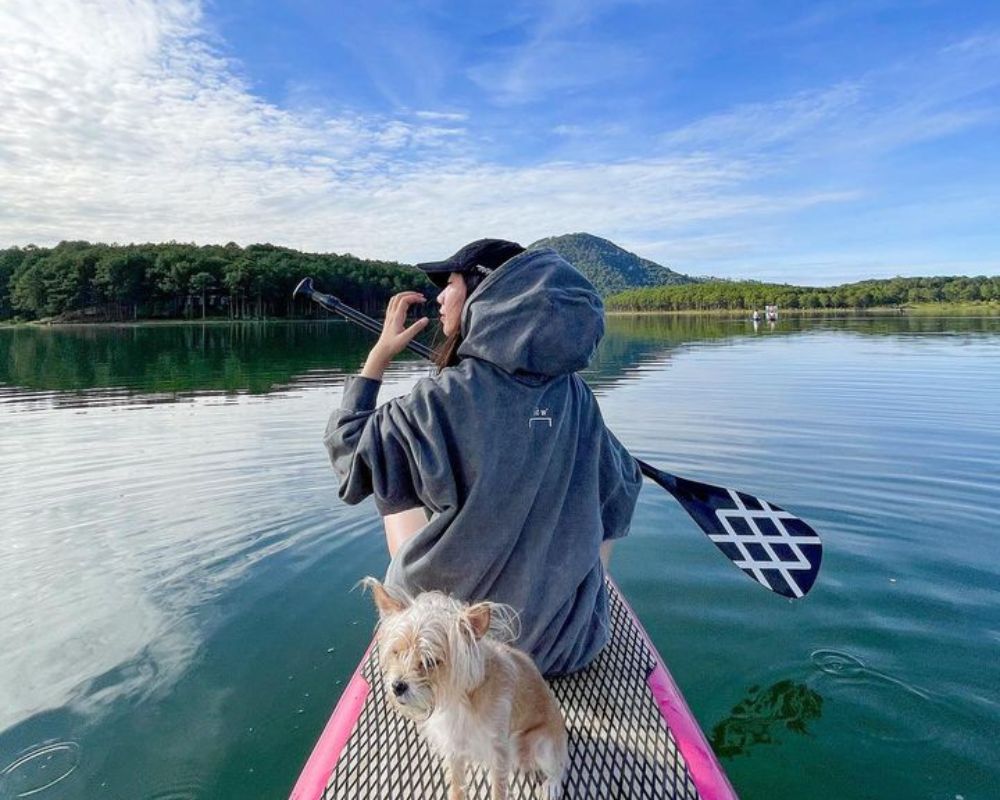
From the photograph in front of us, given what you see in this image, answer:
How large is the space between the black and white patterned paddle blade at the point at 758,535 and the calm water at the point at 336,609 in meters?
0.57

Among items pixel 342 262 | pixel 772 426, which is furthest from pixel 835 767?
pixel 342 262

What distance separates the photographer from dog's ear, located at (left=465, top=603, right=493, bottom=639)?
188cm

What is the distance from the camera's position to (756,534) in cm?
516

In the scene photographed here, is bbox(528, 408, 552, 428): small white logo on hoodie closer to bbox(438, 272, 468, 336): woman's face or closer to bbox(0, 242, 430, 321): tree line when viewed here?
bbox(438, 272, 468, 336): woman's face

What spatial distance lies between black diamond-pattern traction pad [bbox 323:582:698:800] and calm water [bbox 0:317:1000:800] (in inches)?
50.0

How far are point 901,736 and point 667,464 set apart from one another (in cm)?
675

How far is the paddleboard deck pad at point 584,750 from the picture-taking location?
2.41 m

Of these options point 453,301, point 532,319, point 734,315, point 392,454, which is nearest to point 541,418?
point 532,319

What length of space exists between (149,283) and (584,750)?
11474 centimetres

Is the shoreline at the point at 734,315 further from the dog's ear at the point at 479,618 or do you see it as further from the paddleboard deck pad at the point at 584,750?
the dog's ear at the point at 479,618

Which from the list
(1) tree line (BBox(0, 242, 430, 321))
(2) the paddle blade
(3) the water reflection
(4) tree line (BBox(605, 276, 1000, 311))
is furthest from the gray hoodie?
(4) tree line (BBox(605, 276, 1000, 311))

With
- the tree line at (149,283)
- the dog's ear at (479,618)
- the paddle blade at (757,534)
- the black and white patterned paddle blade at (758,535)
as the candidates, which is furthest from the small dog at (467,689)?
the tree line at (149,283)

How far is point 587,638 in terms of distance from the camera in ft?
9.88

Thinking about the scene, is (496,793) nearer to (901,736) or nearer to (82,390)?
(901,736)
